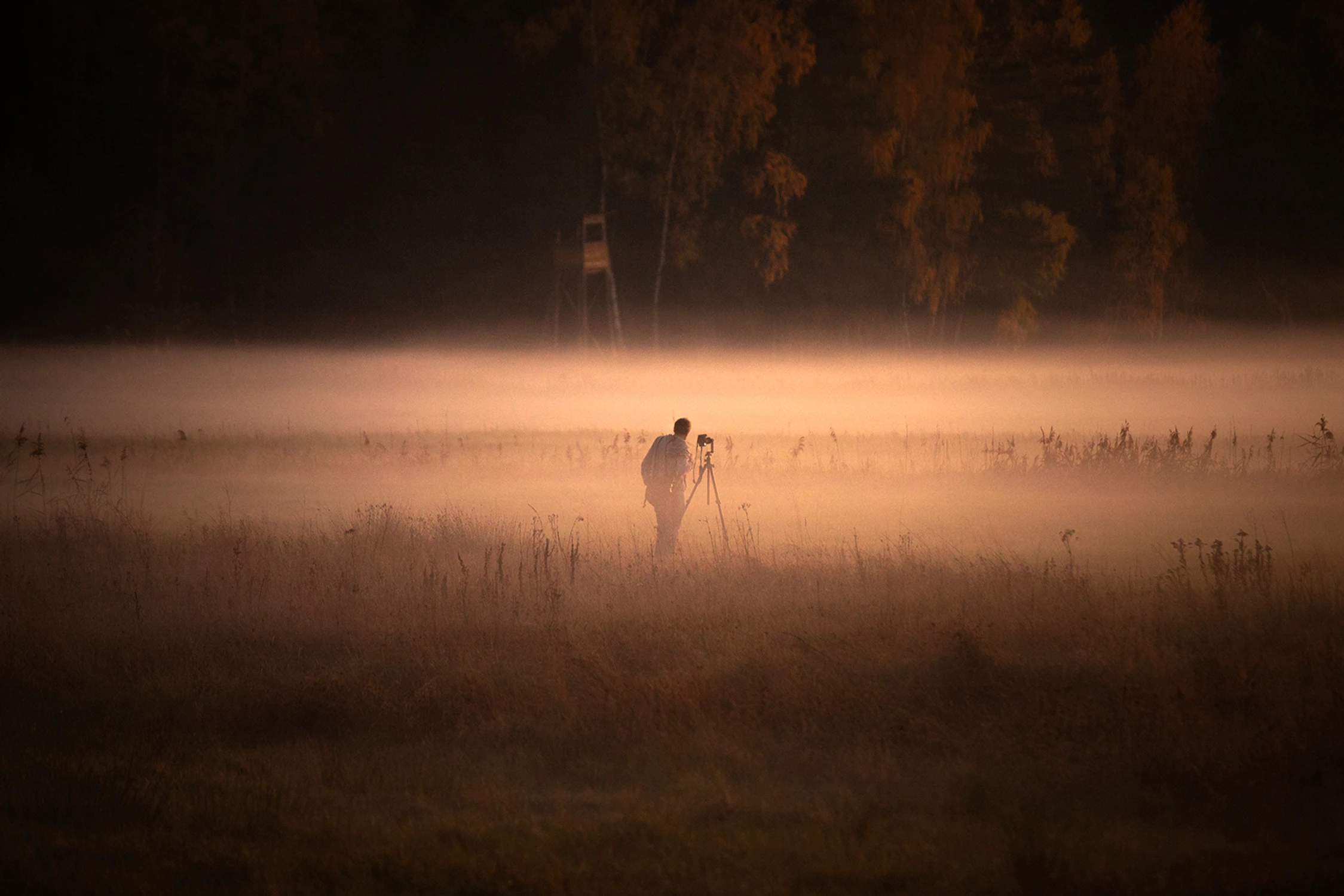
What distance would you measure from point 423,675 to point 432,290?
2956cm

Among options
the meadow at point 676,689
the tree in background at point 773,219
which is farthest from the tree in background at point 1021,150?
the meadow at point 676,689

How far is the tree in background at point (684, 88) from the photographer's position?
30.9m

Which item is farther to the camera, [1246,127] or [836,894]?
[1246,127]

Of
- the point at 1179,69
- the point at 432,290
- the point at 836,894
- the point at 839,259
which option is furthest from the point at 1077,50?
the point at 836,894

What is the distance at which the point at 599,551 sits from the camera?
1257cm

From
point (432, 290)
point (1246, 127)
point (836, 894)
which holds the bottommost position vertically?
point (836, 894)

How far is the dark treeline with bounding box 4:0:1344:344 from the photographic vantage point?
106ft

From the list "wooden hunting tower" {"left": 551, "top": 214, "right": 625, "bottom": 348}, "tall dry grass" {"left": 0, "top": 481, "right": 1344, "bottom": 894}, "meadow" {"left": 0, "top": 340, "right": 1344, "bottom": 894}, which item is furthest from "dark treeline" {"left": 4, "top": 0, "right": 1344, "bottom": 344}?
"tall dry grass" {"left": 0, "top": 481, "right": 1344, "bottom": 894}

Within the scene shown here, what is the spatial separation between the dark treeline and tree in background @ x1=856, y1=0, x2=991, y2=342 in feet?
0.27

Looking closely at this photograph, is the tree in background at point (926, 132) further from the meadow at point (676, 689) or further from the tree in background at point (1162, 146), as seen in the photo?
the meadow at point (676, 689)

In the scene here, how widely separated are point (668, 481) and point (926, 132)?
2535cm

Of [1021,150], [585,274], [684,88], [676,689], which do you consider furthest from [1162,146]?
[676,689]

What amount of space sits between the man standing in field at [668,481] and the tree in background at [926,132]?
2332 cm

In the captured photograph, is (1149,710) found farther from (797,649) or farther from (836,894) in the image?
(836,894)
